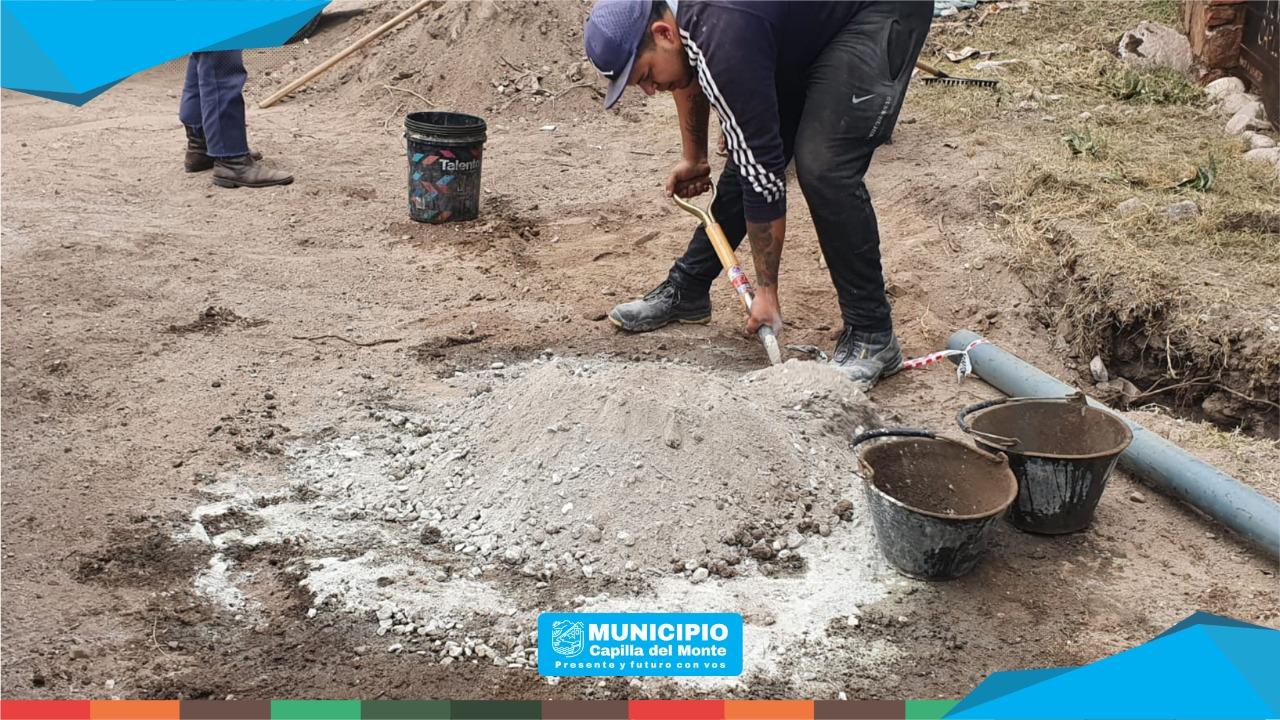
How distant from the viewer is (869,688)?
9.09 feet

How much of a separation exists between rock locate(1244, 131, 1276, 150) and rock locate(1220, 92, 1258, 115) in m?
0.57

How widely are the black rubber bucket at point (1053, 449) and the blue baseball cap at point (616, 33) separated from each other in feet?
4.89

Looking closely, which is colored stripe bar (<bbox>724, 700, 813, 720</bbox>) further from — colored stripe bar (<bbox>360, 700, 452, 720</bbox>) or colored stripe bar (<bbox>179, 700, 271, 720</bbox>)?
colored stripe bar (<bbox>179, 700, 271, 720</bbox>)

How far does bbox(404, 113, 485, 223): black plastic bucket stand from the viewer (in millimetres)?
6164

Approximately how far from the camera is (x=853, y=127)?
12.5ft

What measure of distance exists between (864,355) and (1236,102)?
14.0 ft

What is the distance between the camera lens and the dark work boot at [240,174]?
6.75 meters

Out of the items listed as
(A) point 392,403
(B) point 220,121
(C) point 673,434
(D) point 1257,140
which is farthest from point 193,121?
(D) point 1257,140

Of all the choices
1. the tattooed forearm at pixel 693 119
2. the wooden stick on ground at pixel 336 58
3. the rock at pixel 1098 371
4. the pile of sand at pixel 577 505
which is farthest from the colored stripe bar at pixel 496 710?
the wooden stick on ground at pixel 336 58

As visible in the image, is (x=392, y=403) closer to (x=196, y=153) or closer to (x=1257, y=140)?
(x=196, y=153)

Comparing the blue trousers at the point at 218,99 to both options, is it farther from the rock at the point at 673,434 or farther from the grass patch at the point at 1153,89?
the grass patch at the point at 1153,89

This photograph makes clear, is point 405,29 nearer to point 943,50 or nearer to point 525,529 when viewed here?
point 943,50

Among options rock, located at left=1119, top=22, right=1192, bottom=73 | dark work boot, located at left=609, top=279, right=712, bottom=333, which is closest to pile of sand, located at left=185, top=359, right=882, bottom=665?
dark work boot, located at left=609, top=279, right=712, bottom=333

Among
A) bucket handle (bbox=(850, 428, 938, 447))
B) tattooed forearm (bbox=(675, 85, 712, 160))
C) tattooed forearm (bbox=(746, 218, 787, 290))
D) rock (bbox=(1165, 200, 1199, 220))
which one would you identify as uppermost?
tattooed forearm (bbox=(675, 85, 712, 160))
